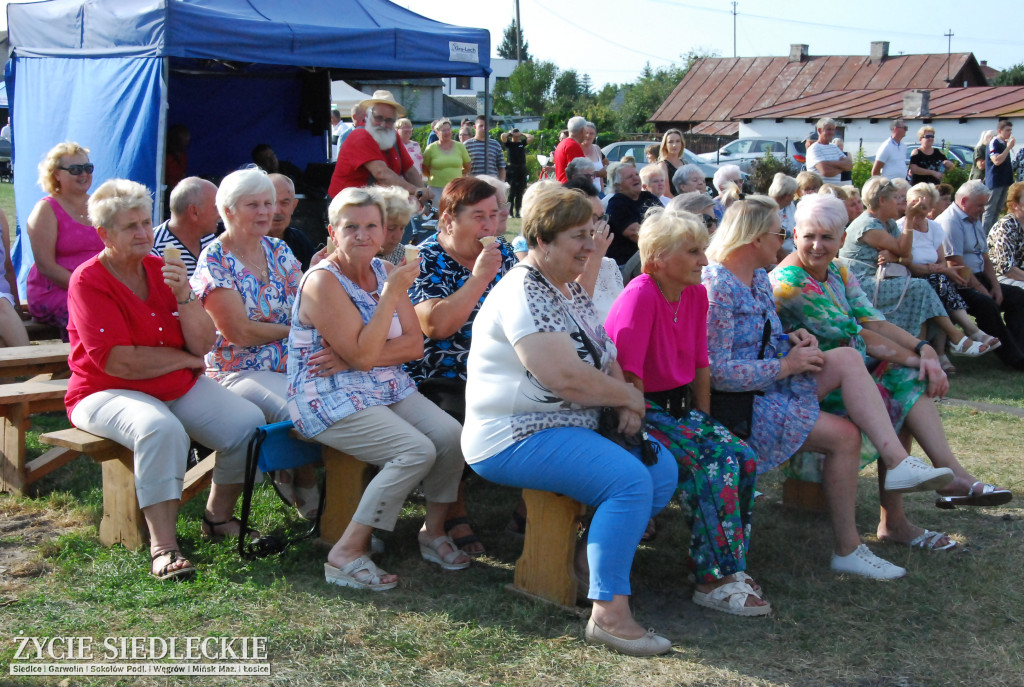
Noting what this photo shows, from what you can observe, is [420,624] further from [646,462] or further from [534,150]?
[534,150]

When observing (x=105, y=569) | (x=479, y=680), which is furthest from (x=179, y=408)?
(x=479, y=680)

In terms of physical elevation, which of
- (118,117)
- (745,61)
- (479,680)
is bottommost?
(479,680)

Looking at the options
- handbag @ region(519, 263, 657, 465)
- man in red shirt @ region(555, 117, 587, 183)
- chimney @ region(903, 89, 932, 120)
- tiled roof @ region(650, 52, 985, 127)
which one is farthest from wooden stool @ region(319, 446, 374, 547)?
tiled roof @ region(650, 52, 985, 127)

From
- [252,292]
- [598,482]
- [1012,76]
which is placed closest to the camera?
[598,482]

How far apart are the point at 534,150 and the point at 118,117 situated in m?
23.0

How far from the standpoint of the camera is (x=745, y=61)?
4909cm

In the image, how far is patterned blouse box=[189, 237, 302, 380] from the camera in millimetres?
3812

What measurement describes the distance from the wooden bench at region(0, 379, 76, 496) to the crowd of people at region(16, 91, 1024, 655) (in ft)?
1.72

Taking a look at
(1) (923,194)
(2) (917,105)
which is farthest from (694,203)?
(2) (917,105)

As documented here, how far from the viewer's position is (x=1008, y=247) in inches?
319

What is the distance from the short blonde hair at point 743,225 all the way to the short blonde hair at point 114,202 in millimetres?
2151

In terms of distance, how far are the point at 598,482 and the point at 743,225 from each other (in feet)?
4.30

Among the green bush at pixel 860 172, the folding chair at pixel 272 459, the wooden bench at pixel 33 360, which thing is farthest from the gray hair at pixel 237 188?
the green bush at pixel 860 172

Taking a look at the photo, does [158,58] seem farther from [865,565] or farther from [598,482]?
[865,565]
